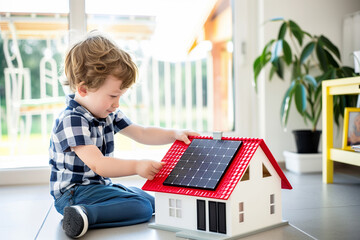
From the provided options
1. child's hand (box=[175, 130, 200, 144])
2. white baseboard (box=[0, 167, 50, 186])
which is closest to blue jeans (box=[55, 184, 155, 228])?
A: child's hand (box=[175, 130, 200, 144])

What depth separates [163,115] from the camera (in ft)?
9.09

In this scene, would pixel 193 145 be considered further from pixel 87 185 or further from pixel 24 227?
pixel 24 227

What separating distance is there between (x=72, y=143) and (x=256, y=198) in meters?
0.59

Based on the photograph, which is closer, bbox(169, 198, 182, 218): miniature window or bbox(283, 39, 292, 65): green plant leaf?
bbox(169, 198, 182, 218): miniature window

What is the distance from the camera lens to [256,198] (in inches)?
50.7

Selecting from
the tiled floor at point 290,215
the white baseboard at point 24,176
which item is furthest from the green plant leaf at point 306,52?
the white baseboard at point 24,176

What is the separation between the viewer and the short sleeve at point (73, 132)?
1.37 metres

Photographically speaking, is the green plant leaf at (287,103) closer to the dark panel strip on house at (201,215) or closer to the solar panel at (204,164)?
the solar panel at (204,164)

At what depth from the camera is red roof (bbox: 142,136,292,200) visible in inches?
46.8

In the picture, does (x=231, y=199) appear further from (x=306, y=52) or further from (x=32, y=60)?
(x=32, y=60)

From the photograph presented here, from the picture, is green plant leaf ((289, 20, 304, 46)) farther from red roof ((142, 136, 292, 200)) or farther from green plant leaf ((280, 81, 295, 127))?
red roof ((142, 136, 292, 200))

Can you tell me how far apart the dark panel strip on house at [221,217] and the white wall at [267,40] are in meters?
1.35

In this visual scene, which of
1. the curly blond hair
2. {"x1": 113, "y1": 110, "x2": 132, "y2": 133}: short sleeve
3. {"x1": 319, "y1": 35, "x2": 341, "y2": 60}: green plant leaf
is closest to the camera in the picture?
the curly blond hair

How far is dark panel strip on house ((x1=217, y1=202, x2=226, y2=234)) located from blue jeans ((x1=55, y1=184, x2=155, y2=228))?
0.31 meters
